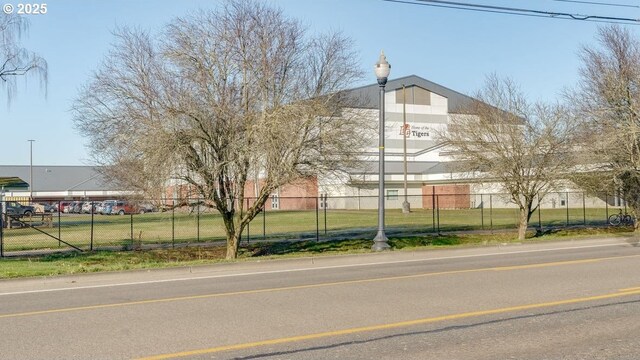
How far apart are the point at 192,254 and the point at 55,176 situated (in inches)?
3480

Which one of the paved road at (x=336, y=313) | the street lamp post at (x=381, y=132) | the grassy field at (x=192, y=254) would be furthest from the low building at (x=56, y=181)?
the paved road at (x=336, y=313)

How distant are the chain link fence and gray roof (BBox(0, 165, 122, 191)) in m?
35.3

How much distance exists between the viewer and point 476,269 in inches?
540

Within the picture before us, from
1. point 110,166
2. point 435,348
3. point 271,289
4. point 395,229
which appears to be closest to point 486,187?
point 395,229

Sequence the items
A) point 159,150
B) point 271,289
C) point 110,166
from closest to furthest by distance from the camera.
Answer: point 271,289, point 159,150, point 110,166

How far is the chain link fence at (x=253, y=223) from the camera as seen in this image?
961 inches

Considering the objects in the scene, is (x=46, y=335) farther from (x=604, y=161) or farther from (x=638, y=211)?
(x=638, y=211)

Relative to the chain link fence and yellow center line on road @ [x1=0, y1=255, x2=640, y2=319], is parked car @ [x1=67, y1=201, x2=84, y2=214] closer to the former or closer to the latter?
the chain link fence

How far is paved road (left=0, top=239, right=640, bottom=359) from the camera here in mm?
6648

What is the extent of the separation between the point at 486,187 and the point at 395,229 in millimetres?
5238

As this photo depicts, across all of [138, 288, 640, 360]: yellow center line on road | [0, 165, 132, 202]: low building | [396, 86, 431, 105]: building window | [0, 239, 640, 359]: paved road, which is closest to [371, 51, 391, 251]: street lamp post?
[0, 239, 640, 359]: paved road

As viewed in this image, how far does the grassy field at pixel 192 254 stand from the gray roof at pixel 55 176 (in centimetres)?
7732

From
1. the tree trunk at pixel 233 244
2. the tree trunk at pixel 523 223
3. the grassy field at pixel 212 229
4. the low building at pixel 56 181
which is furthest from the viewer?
the low building at pixel 56 181

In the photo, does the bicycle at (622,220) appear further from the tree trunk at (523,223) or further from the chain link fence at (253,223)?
the tree trunk at (523,223)
